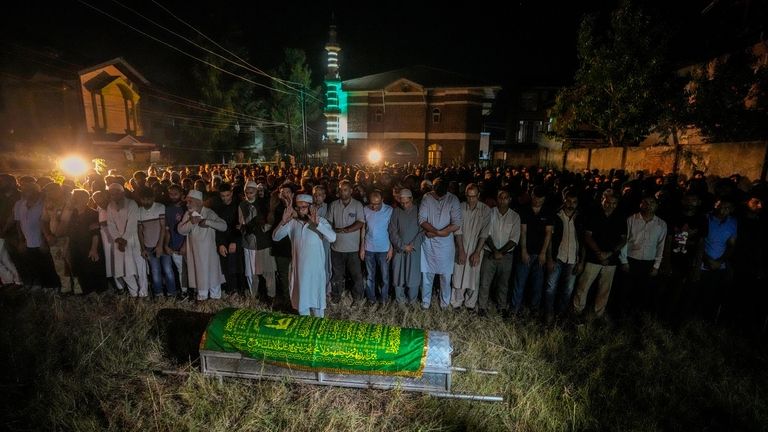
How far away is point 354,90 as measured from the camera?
117ft

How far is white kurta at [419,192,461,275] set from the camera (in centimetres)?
595

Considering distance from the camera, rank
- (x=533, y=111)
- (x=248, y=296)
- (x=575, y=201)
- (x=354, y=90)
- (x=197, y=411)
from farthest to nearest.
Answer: (x=533, y=111) → (x=354, y=90) → (x=248, y=296) → (x=575, y=201) → (x=197, y=411)

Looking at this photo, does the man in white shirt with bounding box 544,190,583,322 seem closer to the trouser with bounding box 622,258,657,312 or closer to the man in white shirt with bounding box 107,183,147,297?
the trouser with bounding box 622,258,657,312

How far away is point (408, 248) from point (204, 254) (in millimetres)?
3207

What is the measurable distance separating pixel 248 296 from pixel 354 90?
105 feet

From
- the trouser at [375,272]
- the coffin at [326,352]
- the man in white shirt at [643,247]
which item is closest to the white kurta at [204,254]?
the coffin at [326,352]

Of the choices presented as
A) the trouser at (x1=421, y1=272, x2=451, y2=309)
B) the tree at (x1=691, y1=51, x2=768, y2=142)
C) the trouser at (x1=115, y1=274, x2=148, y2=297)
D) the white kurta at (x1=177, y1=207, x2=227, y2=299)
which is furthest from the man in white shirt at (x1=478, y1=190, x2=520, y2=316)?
the tree at (x1=691, y1=51, x2=768, y2=142)

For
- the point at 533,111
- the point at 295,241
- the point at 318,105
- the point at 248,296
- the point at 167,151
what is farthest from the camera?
the point at 318,105

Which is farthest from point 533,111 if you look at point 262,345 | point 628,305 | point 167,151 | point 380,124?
point 262,345

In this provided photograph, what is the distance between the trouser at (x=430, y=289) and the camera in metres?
6.19

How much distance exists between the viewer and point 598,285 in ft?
19.0

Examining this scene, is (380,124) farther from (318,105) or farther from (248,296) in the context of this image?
(248,296)

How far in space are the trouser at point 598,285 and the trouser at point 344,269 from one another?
338cm

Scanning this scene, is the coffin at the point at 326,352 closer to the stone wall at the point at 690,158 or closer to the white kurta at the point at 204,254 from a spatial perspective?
the white kurta at the point at 204,254
